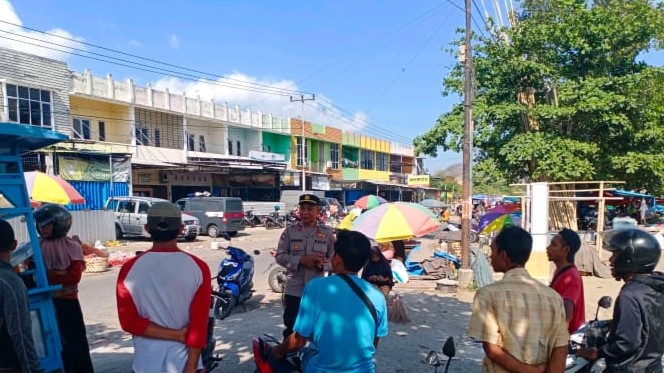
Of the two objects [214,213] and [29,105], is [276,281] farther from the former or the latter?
[29,105]

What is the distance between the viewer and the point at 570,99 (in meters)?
14.4

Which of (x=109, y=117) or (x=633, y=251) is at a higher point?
(x=109, y=117)

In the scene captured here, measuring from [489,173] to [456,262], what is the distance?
609 centimetres

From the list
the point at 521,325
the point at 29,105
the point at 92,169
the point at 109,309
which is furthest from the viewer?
the point at 92,169

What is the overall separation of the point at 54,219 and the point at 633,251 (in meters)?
4.18

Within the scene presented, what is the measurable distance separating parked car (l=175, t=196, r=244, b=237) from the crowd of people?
18.9 meters

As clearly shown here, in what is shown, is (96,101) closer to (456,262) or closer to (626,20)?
(456,262)

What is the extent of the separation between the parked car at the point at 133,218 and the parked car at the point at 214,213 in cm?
142

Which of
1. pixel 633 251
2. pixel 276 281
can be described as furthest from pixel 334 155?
pixel 633 251

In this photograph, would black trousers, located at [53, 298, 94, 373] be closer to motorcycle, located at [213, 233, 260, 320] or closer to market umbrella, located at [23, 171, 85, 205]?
motorcycle, located at [213, 233, 260, 320]

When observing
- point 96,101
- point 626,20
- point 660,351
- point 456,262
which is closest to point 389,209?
point 456,262

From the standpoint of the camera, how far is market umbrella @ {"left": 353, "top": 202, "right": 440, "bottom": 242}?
854 centimetres

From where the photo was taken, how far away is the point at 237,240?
20.4 m

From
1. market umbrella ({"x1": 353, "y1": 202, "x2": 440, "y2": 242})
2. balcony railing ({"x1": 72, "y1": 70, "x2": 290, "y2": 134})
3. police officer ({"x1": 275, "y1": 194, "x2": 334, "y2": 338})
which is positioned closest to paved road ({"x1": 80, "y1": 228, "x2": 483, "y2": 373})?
police officer ({"x1": 275, "y1": 194, "x2": 334, "y2": 338})
